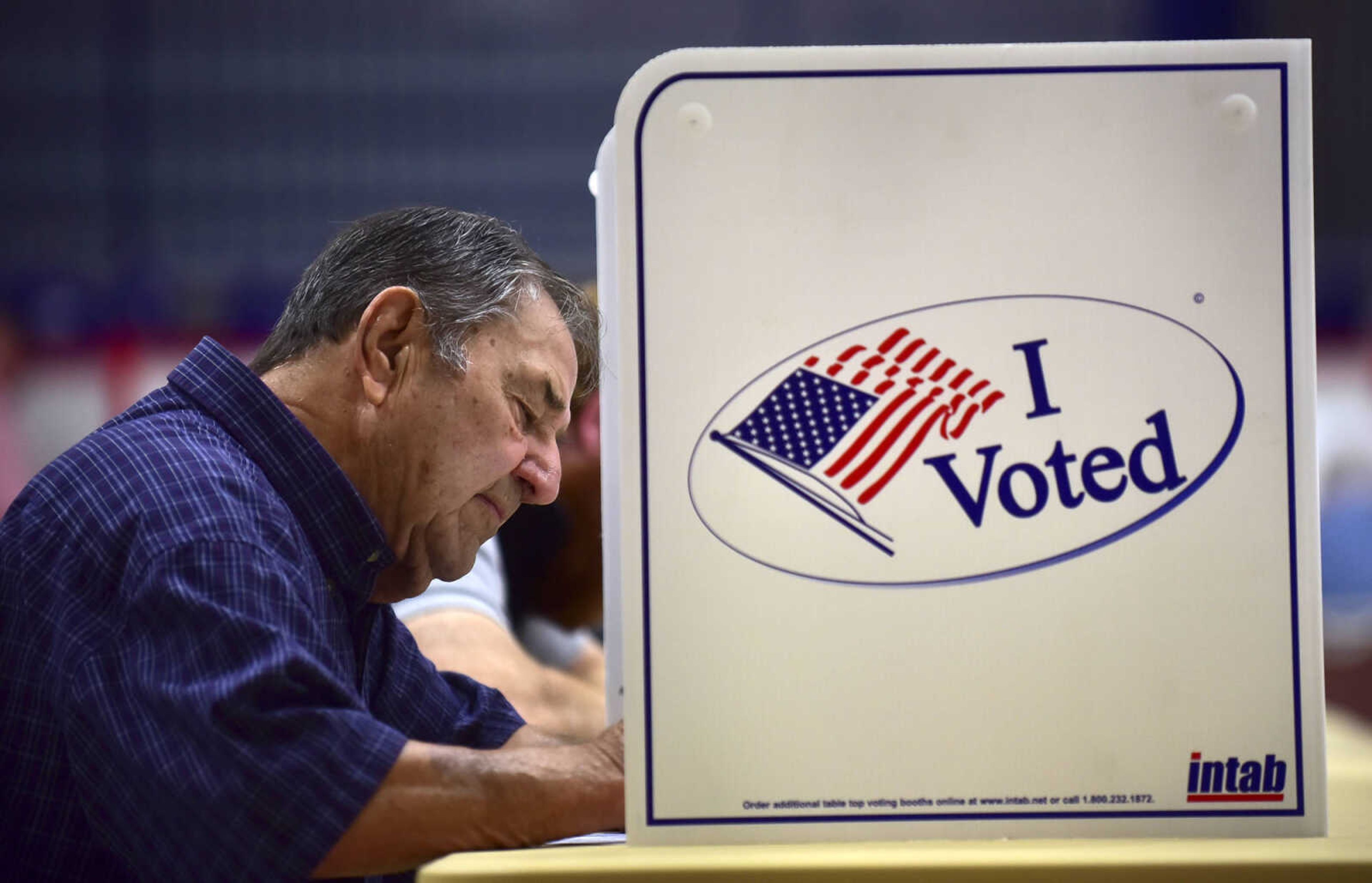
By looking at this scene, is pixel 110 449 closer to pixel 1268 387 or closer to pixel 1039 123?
pixel 1039 123

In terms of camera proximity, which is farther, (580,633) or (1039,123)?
(580,633)

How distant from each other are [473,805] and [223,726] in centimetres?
16

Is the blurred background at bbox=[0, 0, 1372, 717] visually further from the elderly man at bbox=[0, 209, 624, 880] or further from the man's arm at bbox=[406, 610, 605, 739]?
the elderly man at bbox=[0, 209, 624, 880]

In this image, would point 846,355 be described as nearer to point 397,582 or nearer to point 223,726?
point 223,726

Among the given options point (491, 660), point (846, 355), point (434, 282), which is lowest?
point (491, 660)


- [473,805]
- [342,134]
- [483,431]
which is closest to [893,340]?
[473,805]

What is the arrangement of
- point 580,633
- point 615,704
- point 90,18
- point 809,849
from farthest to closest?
point 90,18
point 580,633
point 615,704
point 809,849

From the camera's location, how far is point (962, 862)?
2.23 feet

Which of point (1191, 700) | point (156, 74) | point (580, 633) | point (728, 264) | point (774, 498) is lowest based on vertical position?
point (580, 633)

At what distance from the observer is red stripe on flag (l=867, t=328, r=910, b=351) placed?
0.76 meters

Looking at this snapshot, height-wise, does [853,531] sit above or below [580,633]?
above

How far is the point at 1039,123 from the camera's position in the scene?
0.76 meters

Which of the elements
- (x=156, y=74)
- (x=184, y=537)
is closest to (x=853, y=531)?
(x=184, y=537)

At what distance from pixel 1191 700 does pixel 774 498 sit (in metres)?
0.27
